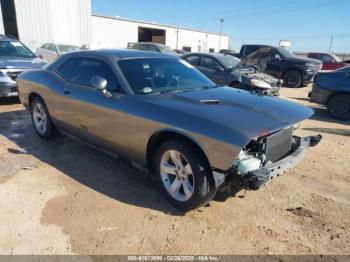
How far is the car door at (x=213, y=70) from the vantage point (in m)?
9.24

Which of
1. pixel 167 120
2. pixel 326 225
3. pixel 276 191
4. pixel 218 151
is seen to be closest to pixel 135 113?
pixel 167 120

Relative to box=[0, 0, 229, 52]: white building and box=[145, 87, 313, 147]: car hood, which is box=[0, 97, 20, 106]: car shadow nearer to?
box=[145, 87, 313, 147]: car hood

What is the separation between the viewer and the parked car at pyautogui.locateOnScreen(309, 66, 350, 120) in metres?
7.73

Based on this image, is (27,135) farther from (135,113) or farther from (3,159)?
(135,113)

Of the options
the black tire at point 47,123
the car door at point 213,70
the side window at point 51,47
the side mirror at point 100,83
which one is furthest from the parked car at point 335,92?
the side window at point 51,47

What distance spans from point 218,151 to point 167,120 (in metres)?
0.67

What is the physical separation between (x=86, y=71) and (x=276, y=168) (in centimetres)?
285

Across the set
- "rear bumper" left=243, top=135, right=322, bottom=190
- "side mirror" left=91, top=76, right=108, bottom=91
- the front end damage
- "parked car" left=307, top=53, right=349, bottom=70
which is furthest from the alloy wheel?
"parked car" left=307, top=53, right=349, bottom=70

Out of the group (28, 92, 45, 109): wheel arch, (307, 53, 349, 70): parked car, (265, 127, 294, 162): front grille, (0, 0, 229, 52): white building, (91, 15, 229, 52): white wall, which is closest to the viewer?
(265, 127, 294, 162): front grille

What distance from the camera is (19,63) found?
26.1 feet

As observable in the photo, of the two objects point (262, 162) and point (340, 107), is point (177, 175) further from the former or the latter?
point (340, 107)

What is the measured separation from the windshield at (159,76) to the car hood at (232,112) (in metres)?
0.23

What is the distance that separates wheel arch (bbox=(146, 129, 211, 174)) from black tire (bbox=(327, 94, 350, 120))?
6.17 m

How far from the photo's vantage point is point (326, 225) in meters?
3.13
